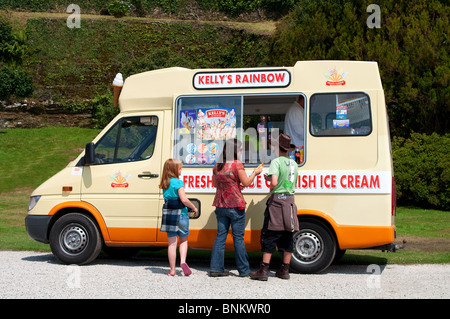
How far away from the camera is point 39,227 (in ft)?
32.8

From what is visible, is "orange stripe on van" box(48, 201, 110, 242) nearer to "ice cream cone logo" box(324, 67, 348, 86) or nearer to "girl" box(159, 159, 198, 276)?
"girl" box(159, 159, 198, 276)

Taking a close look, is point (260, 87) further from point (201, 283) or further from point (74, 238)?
point (74, 238)

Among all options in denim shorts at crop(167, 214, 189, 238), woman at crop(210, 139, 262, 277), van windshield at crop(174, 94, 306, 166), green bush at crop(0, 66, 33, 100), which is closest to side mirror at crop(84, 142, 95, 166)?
van windshield at crop(174, 94, 306, 166)

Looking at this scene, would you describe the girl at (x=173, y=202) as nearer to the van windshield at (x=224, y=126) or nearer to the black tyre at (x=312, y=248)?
the van windshield at (x=224, y=126)

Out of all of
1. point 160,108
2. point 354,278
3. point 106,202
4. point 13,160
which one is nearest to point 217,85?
point 160,108

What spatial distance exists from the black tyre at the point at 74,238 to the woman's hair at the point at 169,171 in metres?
1.68

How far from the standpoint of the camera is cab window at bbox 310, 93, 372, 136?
8.98 meters

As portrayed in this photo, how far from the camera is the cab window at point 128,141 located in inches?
385

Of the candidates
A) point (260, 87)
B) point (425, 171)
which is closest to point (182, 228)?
point (260, 87)

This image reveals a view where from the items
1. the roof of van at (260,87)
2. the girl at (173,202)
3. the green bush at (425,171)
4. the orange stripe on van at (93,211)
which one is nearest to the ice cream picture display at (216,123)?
the roof of van at (260,87)

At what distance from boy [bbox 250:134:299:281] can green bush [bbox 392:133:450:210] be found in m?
12.3

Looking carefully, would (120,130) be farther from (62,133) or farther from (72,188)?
(62,133)

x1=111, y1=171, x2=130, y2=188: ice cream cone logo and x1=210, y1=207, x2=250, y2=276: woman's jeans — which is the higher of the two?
x1=111, y1=171, x2=130, y2=188: ice cream cone logo

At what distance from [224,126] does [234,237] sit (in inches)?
68.2
